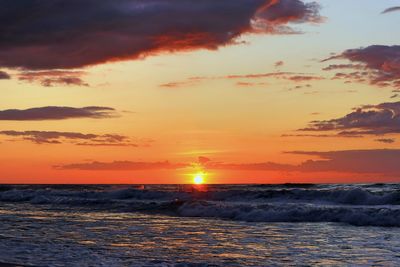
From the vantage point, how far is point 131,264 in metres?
12.9

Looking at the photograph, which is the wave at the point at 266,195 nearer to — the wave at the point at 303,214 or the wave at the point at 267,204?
the wave at the point at 267,204

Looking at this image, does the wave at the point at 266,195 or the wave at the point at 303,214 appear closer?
the wave at the point at 303,214

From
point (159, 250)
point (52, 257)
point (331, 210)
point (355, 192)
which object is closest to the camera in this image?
point (52, 257)

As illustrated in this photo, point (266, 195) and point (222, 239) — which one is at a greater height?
point (266, 195)

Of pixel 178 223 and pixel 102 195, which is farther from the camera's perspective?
pixel 102 195

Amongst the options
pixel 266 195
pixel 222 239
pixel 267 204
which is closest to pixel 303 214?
pixel 267 204

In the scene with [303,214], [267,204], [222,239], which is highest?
[267,204]

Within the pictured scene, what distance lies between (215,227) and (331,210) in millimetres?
6969

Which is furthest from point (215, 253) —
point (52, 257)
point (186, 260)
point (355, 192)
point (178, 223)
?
point (355, 192)

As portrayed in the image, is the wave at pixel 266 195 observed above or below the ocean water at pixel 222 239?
above

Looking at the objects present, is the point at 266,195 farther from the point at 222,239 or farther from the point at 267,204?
the point at 222,239

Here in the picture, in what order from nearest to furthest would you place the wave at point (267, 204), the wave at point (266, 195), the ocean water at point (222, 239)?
the ocean water at point (222, 239), the wave at point (267, 204), the wave at point (266, 195)

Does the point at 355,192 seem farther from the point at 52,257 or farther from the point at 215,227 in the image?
the point at 52,257

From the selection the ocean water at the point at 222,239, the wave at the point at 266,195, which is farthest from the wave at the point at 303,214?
the wave at the point at 266,195
